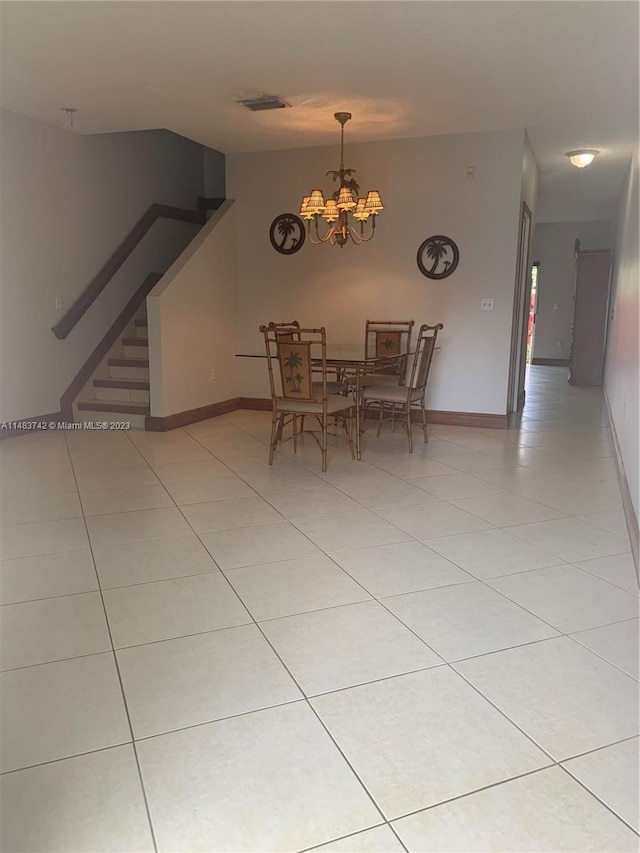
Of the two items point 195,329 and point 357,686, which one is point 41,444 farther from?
point 357,686

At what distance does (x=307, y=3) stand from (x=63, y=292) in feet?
12.4

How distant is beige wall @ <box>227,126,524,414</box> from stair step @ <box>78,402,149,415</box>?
5.60 feet

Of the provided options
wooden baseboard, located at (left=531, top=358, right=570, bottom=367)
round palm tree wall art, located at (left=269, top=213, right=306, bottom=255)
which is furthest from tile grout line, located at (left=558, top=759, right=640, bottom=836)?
wooden baseboard, located at (left=531, top=358, right=570, bottom=367)

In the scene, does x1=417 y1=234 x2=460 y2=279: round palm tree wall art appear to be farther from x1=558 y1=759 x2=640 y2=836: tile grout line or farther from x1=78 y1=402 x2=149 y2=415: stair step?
x1=558 y1=759 x2=640 y2=836: tile grout line

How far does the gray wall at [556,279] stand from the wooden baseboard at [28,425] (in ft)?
29.8

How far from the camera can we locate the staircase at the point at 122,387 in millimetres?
5844

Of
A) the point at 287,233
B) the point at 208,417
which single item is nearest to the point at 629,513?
the point at 208,417

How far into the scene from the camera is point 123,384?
605 centimetres

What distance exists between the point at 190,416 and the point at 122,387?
0.73 meters

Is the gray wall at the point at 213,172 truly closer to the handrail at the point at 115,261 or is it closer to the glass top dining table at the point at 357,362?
the handrail at the point at 115,261

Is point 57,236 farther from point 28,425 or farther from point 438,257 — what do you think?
point 438,257

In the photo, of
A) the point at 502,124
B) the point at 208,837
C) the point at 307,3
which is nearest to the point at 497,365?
the point at 502,124

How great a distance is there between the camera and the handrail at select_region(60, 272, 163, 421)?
5891mm

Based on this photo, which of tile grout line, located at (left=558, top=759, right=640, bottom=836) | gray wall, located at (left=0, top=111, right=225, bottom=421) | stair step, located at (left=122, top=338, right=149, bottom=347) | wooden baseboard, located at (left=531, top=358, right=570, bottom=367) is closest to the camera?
tile grout line, located at (left=558, top=759, right=640, bottom=836)
